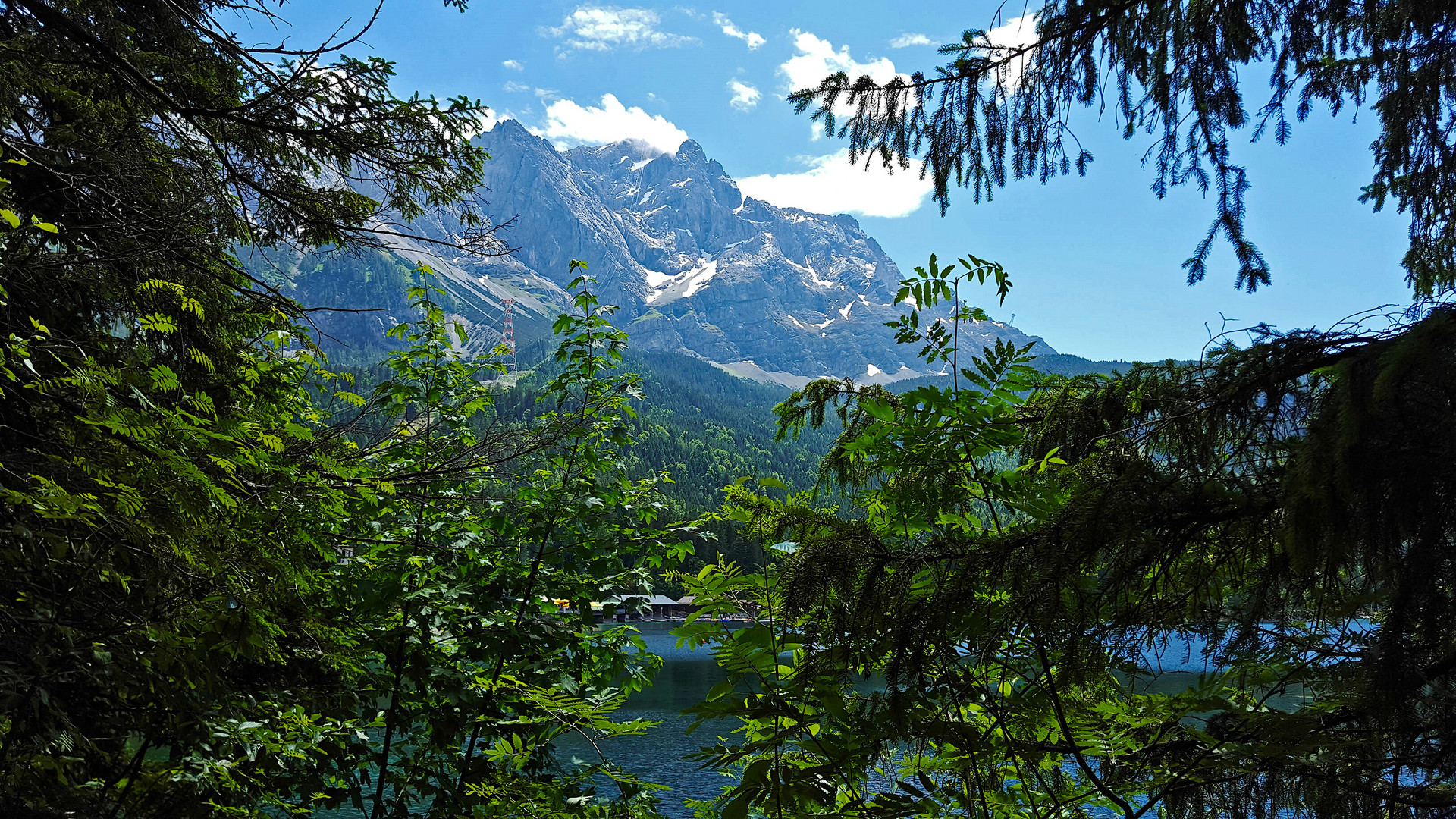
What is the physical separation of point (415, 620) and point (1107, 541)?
326cm

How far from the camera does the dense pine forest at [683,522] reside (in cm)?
141

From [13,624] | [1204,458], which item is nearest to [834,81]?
[1204,458]

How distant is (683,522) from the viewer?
3.68 meters

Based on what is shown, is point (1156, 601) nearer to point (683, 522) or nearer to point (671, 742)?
point (683, 522)

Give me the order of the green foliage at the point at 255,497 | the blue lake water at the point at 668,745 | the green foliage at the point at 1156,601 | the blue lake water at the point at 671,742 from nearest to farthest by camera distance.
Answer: the green foliage at the point at 1156,601 → the green foliage at the point at 255,497 → the blue lake water at the point at 671,742 → the blue lake water at the point at 668,745

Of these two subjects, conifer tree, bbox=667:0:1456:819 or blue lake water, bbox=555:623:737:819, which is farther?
blue lake water, bbox=555:623:737:819

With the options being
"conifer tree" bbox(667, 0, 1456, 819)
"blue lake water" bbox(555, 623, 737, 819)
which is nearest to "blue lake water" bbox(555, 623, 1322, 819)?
"blue lake water" bbox(555, 623, 737, 819)

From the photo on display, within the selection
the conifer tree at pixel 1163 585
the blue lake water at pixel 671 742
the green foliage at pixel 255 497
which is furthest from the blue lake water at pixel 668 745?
the conifer tree at pixel 1163 585

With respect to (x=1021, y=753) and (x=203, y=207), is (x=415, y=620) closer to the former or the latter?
(x=203, y=207)

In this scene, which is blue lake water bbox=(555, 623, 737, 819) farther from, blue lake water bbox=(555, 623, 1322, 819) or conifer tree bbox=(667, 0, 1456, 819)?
conifer tree bbox=(667, 0, 1456, 819)

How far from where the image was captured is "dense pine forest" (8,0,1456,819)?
141cm

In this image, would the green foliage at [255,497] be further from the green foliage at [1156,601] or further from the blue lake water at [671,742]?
the blue lake water at [671,742]

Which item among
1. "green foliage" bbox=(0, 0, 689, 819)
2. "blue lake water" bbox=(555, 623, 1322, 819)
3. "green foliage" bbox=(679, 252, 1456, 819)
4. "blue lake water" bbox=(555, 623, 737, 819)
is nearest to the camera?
"green foliage" bbox=(679, 252, 1456, 819)

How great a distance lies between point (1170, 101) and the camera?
100.0 inches
